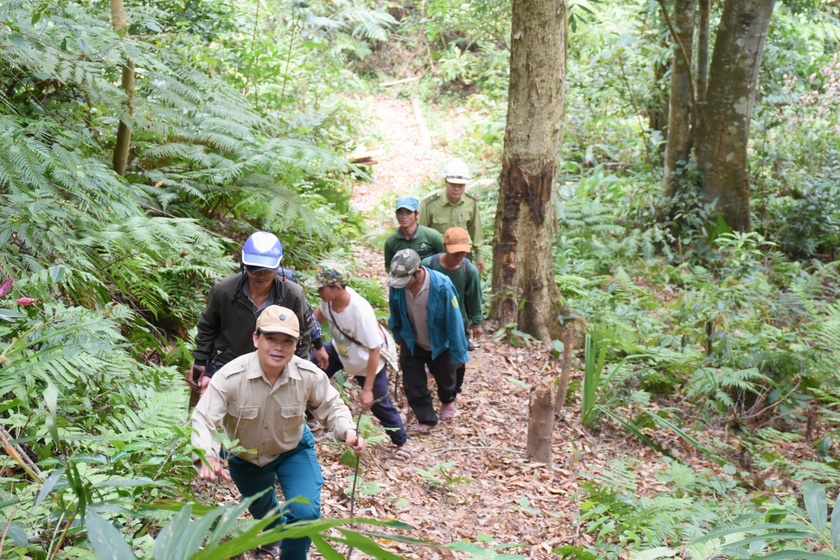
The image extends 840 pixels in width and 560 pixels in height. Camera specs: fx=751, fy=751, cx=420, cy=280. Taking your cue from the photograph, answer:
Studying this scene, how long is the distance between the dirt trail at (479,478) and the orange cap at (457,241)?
165cm

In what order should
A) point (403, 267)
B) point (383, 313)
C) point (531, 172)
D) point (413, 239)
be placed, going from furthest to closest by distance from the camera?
1. point (531, 172)
2. point (383, 313)
3. point (413, 239)
4. point (403, 267)

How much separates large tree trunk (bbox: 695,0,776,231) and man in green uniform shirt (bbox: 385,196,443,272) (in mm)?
7086

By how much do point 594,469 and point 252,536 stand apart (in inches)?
208

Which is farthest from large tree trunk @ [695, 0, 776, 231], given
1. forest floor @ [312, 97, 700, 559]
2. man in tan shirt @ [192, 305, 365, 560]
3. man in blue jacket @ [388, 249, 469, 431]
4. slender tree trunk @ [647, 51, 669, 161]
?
man in tan shirt @ [192, 305, 365, 560]

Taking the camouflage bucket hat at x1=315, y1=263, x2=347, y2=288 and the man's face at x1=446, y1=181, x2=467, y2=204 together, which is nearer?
the camouflage bucket hat at x1=315, y1=263, x2=347, y2=288

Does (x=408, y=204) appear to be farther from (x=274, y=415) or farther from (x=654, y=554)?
(x=654, y=554)

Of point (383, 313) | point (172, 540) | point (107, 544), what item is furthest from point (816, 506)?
point (383, 313)

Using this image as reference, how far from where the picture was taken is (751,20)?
37.1 ft

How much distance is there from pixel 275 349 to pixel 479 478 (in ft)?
9.92

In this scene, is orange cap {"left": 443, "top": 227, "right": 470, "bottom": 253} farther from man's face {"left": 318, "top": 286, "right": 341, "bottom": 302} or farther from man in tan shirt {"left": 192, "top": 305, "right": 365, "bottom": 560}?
man in tan shirt {"left": 192, "top": 305, "right": 365, "bottom": 560}

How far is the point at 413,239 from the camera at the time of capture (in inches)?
273

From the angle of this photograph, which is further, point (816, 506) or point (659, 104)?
point (659, 104)

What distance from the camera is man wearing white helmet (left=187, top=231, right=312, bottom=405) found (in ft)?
14.9

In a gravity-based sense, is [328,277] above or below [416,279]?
above
